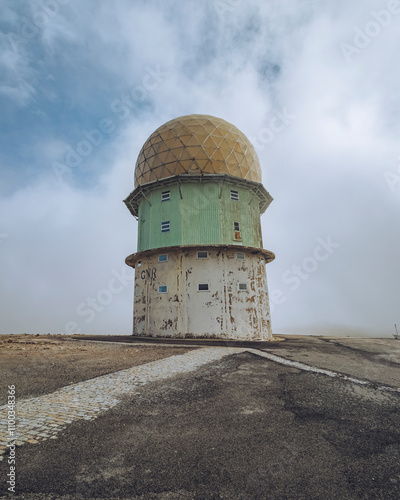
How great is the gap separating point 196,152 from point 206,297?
363 inches

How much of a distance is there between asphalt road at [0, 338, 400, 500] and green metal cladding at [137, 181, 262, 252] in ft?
39.3

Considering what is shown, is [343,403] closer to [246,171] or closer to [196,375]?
[196,375]

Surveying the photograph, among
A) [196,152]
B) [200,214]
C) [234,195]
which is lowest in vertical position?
[200,214]

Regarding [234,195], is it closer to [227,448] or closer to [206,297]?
[206,297]

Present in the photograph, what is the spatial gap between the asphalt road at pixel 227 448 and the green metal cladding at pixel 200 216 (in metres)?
12.0

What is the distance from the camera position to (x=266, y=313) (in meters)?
16.9

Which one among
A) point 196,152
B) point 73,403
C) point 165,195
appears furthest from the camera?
point 165,195

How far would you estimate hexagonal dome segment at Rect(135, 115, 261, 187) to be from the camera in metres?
17.5

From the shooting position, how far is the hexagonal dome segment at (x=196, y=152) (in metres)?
17.5

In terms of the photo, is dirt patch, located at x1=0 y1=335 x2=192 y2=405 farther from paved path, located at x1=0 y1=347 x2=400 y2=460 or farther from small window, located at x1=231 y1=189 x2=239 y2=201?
small window, located at x1=231 y1=189 x2=239 y2=201

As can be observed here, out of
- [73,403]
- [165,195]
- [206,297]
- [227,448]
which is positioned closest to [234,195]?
[165,195]

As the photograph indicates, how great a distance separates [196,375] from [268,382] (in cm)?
157

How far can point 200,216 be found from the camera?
17.1m

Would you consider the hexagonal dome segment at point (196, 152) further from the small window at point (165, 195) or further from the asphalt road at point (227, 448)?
the asphalt road at point (227, 448)
